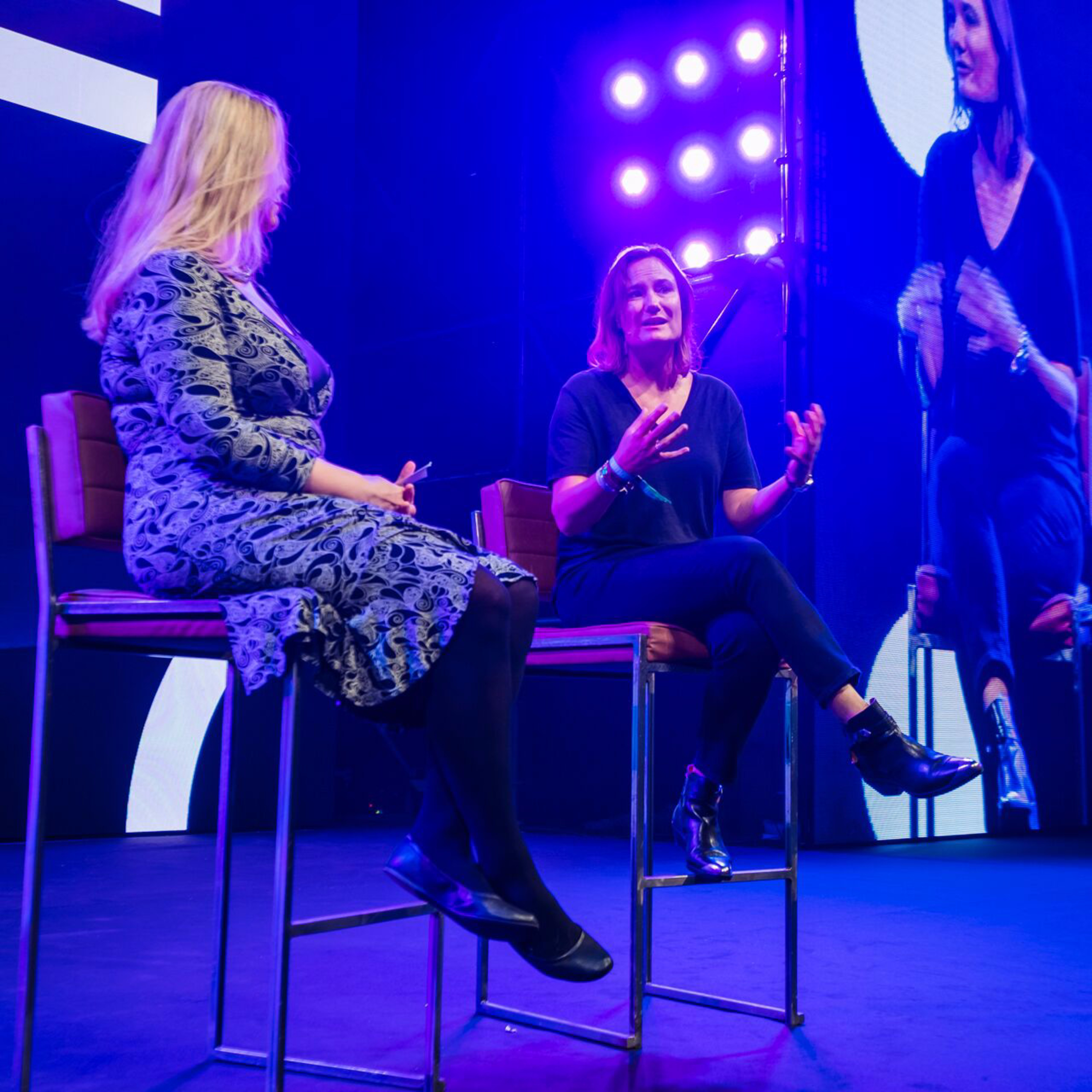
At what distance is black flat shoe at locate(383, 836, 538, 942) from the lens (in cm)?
131

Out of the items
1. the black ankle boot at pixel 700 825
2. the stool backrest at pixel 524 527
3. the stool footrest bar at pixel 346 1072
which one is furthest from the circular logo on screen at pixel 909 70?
the stool footrest bar at pixel 346 1072

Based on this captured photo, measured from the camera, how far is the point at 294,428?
1.60m

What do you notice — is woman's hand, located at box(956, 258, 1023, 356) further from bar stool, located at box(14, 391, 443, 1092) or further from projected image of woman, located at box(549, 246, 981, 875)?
bar stool, located at box(14, 391, 443, 1092)

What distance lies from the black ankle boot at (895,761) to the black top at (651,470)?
17.3 inches

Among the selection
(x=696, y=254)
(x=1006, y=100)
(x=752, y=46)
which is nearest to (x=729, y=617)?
(x=696, y=254)

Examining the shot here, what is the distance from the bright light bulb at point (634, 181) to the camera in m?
5.09

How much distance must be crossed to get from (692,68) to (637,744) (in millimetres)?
3918

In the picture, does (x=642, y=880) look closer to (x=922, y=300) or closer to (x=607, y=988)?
(x=607, y=988)

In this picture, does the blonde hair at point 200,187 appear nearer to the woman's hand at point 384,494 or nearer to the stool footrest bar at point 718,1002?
the woman's hand at point 384,494

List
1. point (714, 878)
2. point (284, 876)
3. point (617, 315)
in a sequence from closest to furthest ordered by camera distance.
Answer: point (284, 876)
point (714, 878)
point (617, 315)

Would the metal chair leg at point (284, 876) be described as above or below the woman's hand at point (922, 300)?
below

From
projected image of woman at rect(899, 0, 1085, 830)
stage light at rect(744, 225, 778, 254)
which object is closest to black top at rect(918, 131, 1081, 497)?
projected image of woman at rect(899, 0, 1085, 830)

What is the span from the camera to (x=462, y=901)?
1334 mm

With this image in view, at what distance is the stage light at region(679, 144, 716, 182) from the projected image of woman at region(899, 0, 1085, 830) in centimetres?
94
